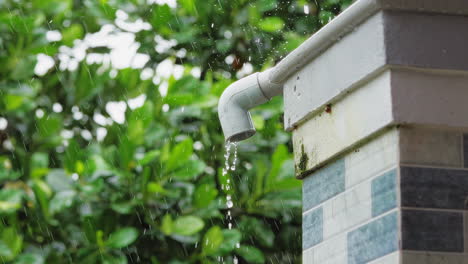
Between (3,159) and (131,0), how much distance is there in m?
1.11

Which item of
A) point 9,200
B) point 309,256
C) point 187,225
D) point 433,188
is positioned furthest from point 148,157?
point 433,188

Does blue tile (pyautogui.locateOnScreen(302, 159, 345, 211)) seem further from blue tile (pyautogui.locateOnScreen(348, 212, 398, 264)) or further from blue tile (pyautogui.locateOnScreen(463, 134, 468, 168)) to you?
blue tile (pyautogui.locateOnScreen(463, 134, 468, 168))

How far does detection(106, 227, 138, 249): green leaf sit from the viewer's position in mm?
4171

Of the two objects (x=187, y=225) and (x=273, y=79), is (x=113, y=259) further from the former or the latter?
(x=273, y=79)

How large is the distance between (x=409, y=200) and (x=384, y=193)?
0.06 m

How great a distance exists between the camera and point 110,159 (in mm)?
4285

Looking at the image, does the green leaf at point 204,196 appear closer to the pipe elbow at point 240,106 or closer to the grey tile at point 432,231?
the pipe elbow at point 240,106

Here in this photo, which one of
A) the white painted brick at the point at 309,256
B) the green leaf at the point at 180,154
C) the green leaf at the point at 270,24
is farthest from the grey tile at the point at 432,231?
the green leaf at the point at 270,24

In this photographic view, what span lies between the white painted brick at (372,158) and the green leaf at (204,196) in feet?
8.92

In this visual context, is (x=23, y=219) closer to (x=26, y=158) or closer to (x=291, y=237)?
(x=26, y=158)

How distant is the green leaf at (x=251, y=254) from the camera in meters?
4.52

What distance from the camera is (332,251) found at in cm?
165

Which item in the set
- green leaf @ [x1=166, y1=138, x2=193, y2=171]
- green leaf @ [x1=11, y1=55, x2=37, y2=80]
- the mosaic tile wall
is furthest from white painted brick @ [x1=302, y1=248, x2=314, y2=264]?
green leaf @ [x1=11, y1=55, x2=37, y2=80]

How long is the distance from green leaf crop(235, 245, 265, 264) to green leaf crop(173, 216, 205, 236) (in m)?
0.34
